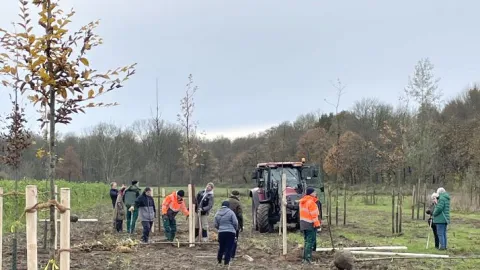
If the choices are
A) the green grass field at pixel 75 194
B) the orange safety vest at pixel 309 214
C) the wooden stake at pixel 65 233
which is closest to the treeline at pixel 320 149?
the green grass field at pixel 75 194

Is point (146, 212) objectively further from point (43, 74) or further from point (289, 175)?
point (43, 74)

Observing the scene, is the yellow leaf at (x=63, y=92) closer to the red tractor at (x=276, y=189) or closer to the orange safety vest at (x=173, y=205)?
the orange safety vest at (x=173, y=205)

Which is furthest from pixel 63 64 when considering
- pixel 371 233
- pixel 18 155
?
pixel 371 233

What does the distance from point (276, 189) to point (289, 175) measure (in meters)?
0.92

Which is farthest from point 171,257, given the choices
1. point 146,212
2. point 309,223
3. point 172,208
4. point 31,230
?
point 31,230

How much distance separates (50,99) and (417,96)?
22087 millimetres

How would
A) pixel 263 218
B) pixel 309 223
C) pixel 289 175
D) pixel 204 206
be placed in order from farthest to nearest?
pixel 289 175 < pixel 263 218 < pixel 204 206 < pixel 309 223

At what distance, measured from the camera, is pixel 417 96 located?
24391 mm

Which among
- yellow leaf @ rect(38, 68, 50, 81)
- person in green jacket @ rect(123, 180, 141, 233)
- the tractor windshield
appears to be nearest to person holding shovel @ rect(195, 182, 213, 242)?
person in green jacket @ rect(123, 180, 141, 233)

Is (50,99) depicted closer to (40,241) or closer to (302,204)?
(302,204)

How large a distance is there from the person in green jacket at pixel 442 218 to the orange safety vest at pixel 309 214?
12.4ft

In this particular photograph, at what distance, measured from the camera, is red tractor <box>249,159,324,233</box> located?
678 inches

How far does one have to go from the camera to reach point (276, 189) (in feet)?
57.0

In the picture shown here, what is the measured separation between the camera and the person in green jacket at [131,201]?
56.6 feet
